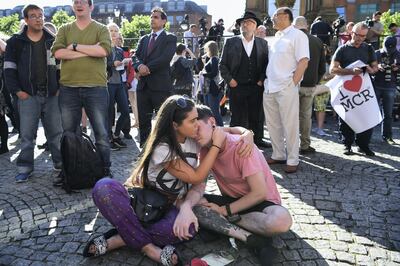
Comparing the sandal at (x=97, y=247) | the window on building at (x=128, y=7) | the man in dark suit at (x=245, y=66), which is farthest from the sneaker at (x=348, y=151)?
the window on building at (x=128, y=7)

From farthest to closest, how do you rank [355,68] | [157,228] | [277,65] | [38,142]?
1. [38,142]
2. [355,68]
3. [277,65]
4. [157,228]

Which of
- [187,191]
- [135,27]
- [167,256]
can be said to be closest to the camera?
[167,256]

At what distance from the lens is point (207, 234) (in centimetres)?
324

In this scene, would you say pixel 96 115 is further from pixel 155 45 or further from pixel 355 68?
pixel 355 68

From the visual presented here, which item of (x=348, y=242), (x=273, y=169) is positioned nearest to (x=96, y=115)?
(x=273, y=169)

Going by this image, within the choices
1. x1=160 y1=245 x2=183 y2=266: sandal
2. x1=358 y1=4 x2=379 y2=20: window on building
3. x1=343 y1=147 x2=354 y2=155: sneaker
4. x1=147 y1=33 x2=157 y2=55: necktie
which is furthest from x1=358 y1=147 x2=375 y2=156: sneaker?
x1=358 y1=4 x2=379 y2=20: window on building

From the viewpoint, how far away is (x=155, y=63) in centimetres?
550

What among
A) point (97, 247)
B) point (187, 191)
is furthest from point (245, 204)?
point (97, 247)

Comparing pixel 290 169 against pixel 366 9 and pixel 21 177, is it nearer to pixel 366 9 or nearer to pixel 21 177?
pixel 21 177

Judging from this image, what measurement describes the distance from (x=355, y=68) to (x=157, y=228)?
14.3 ft

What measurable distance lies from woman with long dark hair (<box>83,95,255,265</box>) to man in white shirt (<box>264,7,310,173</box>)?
7.39ft

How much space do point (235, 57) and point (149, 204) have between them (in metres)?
3.48

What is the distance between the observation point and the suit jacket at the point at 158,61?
554 centimetres

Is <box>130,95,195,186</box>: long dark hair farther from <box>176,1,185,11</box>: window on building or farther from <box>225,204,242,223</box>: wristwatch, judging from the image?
<box>176,1,185,11</box>: window on building
